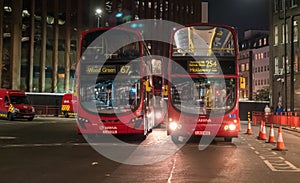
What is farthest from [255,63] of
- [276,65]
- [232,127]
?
[232,127]

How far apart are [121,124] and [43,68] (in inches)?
1504

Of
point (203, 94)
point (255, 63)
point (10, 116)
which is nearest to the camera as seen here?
point (203, 94)

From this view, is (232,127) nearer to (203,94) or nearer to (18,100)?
(203,94)

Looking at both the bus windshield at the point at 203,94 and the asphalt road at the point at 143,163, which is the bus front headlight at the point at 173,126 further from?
the asphalt road at the point at 143,163

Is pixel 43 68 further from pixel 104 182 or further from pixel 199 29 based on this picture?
pixel 104 182

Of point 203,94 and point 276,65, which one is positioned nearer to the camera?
point 203,94

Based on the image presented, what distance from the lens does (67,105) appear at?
46.6 metres

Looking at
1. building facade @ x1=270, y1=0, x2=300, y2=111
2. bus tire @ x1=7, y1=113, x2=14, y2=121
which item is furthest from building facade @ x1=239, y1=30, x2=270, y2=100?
bus tire @ x1=7, y1=113, x2=14, y2=121

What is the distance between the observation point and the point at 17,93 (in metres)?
35.2

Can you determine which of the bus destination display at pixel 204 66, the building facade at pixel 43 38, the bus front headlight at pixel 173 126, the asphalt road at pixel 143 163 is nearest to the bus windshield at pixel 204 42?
the bus destination display at pixel 204 66

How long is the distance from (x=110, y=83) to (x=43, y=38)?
38600mm

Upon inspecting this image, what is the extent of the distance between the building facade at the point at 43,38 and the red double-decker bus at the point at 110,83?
112 ft

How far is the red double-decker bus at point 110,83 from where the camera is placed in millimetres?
18219

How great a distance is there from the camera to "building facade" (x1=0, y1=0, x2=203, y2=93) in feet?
169
